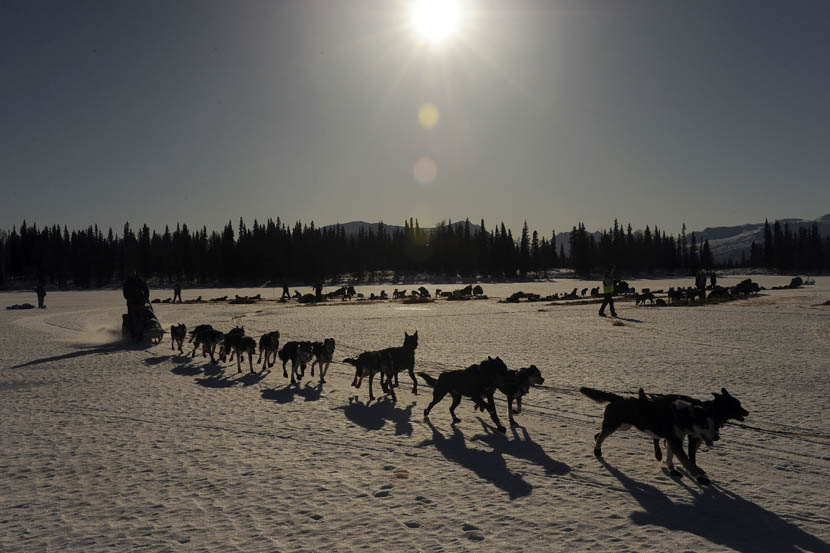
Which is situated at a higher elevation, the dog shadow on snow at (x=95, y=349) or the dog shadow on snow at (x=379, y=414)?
the dog shadow on snow at (x=95, y=349)

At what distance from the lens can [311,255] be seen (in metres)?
113

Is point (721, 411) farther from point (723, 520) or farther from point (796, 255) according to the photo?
point (796, 255)

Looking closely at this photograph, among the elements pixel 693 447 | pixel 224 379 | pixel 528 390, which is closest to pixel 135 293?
pixel 224 379

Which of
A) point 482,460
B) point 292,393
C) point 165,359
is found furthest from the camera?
point 165,359

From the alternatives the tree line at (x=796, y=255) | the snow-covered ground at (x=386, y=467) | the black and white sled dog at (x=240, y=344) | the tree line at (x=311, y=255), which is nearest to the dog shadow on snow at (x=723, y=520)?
the snow-covered ground at (x=386, y=467)

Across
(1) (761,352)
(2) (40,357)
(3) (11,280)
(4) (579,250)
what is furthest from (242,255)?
(1) (761,352)

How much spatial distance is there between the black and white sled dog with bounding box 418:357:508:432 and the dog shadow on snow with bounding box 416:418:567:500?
0.53 m

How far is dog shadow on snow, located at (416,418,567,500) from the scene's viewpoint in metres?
5.77

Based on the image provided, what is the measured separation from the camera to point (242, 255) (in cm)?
10931

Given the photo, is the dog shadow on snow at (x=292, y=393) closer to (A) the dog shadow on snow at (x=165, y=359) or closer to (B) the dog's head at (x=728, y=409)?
(A) the dog shadow on snow at (x=165, y=359)

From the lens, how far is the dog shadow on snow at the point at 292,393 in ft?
34.0

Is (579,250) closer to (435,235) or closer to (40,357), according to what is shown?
(435,235)

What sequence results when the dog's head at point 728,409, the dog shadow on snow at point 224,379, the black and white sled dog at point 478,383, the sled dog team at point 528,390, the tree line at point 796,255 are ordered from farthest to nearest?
1. the tree line at point 796,255
2. the dog shadow on snow at point 224,379
3. the black and white sled dog at point 478,383
4. the sled dog team at point 528,390
5. the dog's head at point 728,409

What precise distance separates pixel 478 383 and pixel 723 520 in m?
3.93
